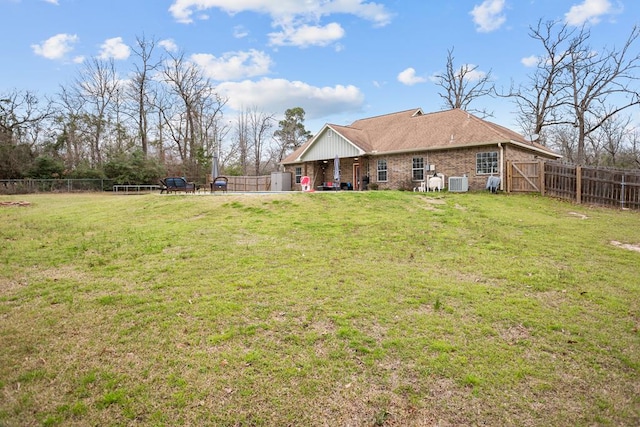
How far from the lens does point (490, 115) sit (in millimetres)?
31828

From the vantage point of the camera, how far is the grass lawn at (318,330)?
2934 millimetres

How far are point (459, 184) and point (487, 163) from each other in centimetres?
170

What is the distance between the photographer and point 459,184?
58.4 ft

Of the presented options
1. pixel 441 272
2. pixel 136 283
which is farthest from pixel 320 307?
pixel 136 283

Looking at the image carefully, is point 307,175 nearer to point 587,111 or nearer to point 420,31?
point 420,31

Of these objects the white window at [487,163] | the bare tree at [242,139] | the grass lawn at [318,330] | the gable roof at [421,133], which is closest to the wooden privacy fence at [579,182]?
the white window at [487,163]

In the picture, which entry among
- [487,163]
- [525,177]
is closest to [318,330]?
[525,177]

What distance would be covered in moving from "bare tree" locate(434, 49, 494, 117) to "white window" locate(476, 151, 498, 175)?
1683cm

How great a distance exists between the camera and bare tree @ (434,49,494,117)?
32.0 m

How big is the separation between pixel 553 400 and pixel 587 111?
3219cm

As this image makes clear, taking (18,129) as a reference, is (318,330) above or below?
below

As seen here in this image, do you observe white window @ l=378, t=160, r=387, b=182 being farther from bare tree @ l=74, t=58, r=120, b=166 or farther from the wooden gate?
bare tree @ l=74, t=58, r=120, b=166

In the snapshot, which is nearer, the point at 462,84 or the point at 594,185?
the point at 594,185

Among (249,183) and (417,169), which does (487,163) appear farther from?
(249,183)
